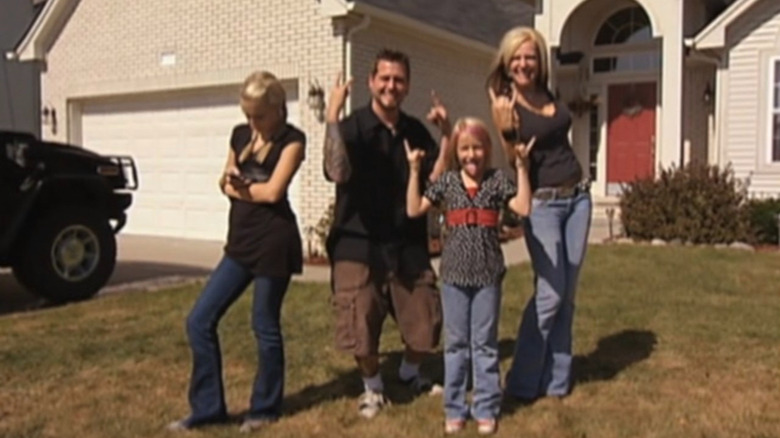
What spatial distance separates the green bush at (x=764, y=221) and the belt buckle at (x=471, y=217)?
8.07 m

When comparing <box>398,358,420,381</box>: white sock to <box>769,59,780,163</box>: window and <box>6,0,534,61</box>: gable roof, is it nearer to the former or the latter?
<box>6,0,534,61</box>: gable roof

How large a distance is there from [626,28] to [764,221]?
5.04m

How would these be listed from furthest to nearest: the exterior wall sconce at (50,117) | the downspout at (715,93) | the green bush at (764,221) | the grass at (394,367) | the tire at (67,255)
→ 1. the exterior wall sconce at (50,117)
2. the downspout at (715,93)
3. the green bush at (764,221)
4. the tire at (67,255)
5. the grass at (394,367)

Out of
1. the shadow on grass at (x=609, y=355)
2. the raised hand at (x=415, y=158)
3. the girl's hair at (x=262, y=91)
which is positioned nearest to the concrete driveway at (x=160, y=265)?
the shadow on grass at (x=609, y=355)

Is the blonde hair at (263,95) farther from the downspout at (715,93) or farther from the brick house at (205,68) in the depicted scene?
the downspout at (715,93)

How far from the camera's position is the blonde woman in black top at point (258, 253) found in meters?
4.05

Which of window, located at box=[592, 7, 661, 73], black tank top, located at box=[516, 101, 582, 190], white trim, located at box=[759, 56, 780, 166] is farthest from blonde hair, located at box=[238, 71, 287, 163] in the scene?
window, located at box=[592, 7, 661, 73]

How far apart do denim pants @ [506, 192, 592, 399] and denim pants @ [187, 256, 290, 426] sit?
1323 mm

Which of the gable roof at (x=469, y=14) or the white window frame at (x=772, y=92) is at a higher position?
the gable roof at (x=469, y=14)

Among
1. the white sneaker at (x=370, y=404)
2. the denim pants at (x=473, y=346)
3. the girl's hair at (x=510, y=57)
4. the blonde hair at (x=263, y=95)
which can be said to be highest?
the girl's hair at (x=510, y=57)

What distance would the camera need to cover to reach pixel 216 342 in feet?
13.7

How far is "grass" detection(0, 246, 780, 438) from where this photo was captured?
13.7 ft

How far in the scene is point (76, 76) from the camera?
14.5 meters

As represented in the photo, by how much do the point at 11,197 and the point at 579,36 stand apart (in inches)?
414
